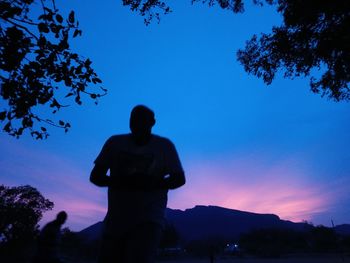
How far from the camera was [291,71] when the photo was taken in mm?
13344

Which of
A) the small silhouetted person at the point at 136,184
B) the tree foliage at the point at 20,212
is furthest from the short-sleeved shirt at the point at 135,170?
the tree foliage at the point at 20,212

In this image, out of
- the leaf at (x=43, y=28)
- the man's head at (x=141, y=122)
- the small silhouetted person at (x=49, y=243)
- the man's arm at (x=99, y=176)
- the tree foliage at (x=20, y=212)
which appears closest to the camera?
the man's arm at (x=99, y=176)

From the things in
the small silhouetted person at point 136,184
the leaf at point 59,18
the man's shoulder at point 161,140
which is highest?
the leaf at point 59,18

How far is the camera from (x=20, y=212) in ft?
166

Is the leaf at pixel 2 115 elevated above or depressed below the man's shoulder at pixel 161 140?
above

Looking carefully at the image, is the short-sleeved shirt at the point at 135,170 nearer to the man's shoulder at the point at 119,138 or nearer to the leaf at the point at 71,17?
the man's shoulder at the point at 119,138

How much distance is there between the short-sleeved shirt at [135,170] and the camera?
9.20 feet

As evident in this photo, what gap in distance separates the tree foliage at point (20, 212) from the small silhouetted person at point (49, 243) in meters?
45.9

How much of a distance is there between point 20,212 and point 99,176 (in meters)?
52.7

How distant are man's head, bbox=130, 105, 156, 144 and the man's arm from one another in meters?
0.38

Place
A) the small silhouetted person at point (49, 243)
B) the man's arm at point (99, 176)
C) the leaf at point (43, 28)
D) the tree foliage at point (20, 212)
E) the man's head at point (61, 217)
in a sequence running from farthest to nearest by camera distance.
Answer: the tree foliage at point (20, 212)
the man's head at point (61, 217)
the small silhouetted person at point (49, 243)
the leaf at point (43, 28)
the man's arm at point (99, 176)

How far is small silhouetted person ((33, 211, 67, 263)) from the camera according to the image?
23.8ft

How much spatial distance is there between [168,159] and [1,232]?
52.1m

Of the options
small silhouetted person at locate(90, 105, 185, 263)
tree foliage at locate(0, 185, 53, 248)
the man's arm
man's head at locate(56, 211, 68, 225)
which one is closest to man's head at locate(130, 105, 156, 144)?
small silhouetted person at locate(90, 105, 185, 263)
